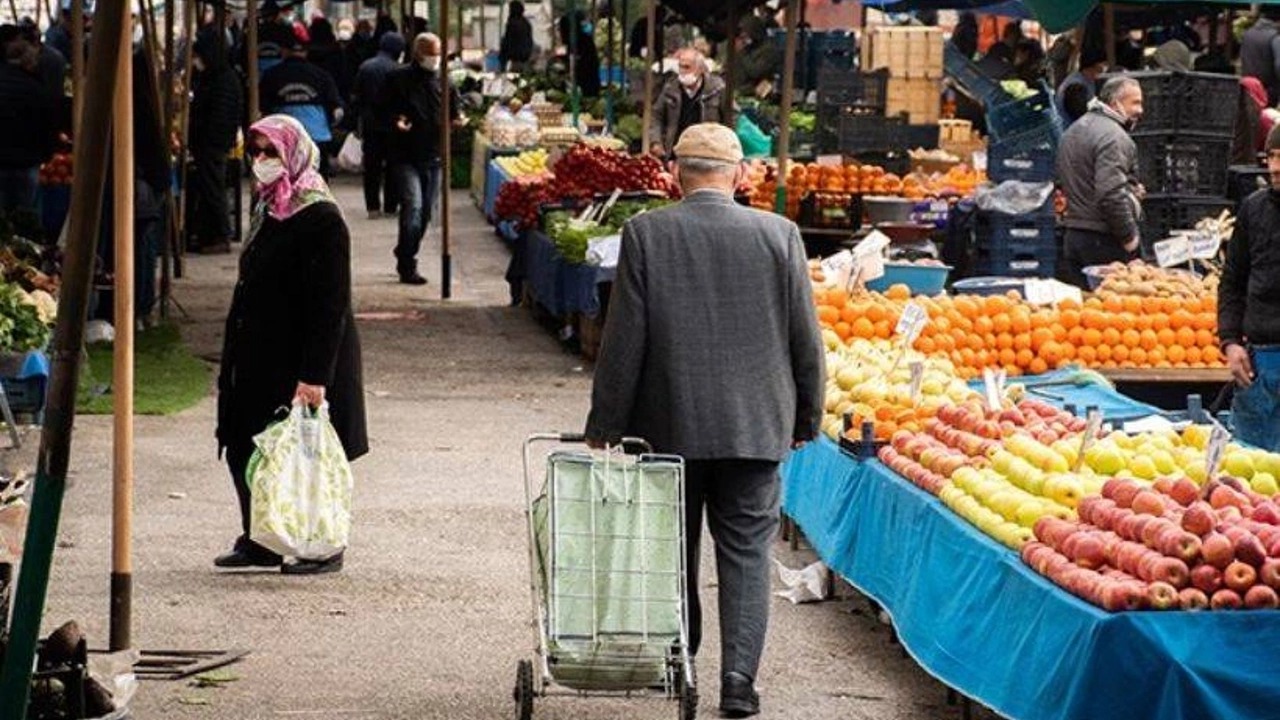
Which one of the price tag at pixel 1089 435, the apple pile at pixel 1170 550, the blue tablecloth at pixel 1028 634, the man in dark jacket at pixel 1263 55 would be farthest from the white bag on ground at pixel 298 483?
the man in dark jacket at pixel 1263 55

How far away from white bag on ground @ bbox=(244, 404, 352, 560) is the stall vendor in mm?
3900

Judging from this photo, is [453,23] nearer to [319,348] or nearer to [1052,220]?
[1052,220]

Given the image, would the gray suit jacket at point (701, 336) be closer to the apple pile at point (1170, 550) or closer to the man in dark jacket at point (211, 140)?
the apple pile at point (1170, 550)

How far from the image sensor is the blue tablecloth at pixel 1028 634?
23.3ft

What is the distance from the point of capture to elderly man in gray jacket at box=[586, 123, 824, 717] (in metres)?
8.27

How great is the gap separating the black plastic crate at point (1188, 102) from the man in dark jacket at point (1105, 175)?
1.04 metres

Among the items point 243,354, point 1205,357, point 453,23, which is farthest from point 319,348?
point 453,23

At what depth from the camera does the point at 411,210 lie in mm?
21812

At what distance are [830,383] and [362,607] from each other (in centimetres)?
257

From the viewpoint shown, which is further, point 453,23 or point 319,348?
point 453,23

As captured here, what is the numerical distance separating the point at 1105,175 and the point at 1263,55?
27.0 ft

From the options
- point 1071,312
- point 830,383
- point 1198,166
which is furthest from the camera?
point 1198,166

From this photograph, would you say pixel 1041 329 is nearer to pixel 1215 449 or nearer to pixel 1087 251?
pixel 1087 251

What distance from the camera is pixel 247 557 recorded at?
10.8 meters
